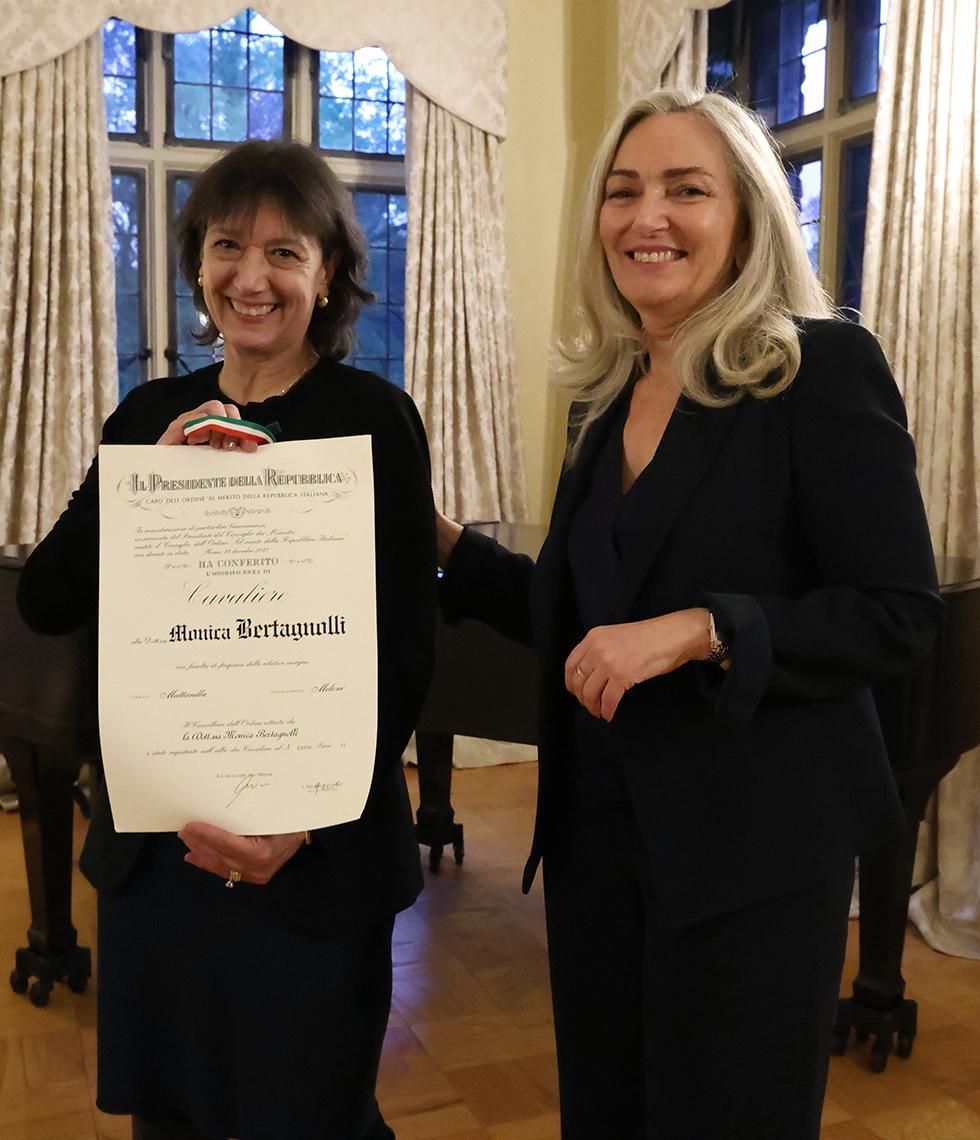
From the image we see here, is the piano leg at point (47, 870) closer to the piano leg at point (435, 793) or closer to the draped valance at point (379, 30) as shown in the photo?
the piano leg at point (435, 793)

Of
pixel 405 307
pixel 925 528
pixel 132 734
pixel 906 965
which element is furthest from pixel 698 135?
pixel 405 307

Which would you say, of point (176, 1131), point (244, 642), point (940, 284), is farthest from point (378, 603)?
point (940, 284)

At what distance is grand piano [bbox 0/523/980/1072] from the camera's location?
242 centimetres

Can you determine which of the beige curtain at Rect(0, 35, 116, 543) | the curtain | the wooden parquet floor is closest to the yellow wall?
the curtain

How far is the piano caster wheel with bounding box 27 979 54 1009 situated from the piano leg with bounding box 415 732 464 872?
124 centimetres

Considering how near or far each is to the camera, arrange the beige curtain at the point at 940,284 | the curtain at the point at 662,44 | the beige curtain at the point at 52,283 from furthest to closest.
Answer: the curtain at the point at 662,44
the beige curtain at the point at 52,283
the beige curtain at the point at 940,284

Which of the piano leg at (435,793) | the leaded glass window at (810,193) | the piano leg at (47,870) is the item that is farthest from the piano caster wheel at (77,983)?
the leaded glass window at (810,193)

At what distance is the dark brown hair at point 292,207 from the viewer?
58.0 inches

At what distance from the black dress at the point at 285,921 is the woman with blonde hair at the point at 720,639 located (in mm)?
189

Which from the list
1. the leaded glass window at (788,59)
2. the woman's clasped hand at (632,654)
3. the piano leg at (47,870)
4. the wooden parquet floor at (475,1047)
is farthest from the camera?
the leaded glass window at (788,59)

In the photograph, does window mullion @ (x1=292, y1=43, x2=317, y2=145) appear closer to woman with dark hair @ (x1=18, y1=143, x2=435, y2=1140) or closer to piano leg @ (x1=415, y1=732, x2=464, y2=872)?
piano leg @ (x1=415, y1=732, x2=464, y2=872)

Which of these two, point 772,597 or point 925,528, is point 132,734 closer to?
point 772,597

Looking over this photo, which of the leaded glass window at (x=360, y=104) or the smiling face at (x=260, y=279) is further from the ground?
the leaded glass window at (x=360, y=104)
